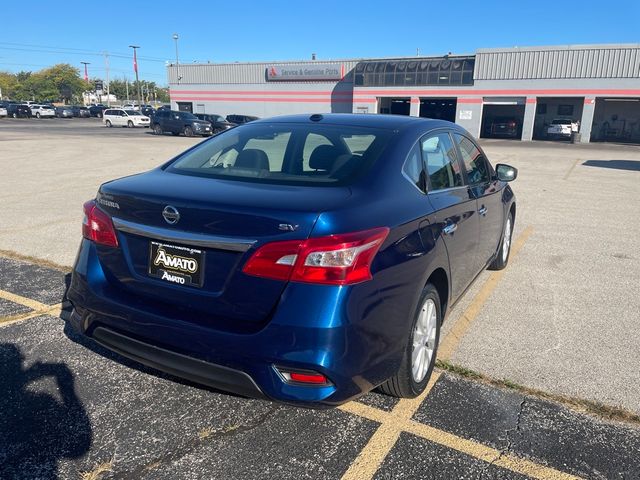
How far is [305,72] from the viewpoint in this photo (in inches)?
1938

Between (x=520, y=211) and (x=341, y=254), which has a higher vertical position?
(x=341, y=254)

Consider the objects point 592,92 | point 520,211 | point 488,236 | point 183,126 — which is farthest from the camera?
point 592,92

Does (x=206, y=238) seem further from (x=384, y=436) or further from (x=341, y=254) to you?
(x=384, y=436)

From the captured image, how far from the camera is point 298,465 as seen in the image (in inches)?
98.3

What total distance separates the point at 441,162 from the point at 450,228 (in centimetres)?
56

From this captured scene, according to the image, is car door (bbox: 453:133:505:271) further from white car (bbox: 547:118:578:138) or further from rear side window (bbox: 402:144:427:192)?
white car (bbox: 547:118:578:138)

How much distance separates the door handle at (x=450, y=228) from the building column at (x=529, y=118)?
1583 inches

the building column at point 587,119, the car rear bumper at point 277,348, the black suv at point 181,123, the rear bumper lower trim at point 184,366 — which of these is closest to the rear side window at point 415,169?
the car rear bumper at point 277,348

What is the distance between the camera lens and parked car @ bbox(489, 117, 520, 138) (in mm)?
41031

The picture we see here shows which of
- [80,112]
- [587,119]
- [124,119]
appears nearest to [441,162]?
[587,119]

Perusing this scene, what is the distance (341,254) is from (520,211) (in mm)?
8061

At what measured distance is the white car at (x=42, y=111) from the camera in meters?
58.2

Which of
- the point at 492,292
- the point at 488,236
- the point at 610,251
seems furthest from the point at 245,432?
the point at 610,251

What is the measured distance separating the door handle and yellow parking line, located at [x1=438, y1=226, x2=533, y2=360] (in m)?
0.95
